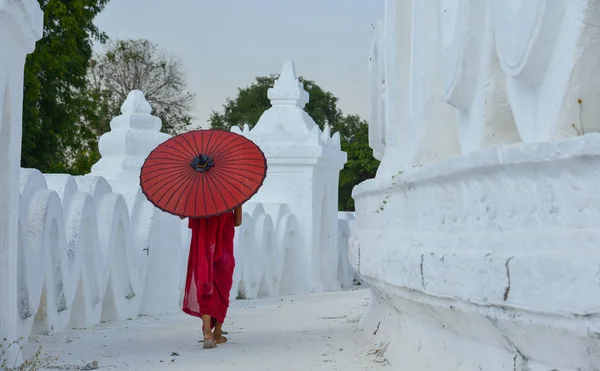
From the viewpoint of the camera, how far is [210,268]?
Result: 20.5 feet

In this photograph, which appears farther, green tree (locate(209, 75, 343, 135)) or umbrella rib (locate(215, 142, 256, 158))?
green tree (locate(209, 75, 343, 135))

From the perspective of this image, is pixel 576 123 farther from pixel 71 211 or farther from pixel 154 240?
pixel 154 240

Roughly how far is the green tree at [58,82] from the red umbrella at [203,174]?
12.6m

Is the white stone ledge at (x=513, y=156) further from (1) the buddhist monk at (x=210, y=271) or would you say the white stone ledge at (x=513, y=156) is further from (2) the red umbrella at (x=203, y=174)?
(1) the buddhist monk at (x=210, y=271)

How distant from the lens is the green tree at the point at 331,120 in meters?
28.3

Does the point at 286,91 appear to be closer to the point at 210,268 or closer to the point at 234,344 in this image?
the point at 210,268

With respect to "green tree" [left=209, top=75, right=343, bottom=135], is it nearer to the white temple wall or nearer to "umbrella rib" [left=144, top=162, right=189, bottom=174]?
the white temple wall

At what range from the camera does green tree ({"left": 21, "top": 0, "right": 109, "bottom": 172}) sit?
19.3 m

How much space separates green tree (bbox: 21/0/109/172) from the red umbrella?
1263 cm

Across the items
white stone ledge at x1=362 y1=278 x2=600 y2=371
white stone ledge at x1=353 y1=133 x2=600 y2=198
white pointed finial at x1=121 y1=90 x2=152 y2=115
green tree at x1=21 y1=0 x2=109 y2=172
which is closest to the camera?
white stone ledge at x1=353 y1=133 x2=600 y2=198

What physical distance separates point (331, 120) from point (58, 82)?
13.9 metres

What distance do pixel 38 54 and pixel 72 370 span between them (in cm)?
1508

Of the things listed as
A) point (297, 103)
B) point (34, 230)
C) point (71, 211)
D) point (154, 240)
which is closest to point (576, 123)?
point (34, 230)

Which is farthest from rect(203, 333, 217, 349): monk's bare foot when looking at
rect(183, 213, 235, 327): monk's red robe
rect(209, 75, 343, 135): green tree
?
rect(209, 75, 343, 135): green tree
